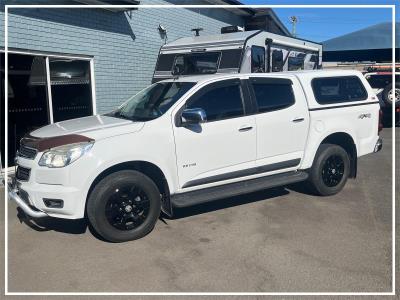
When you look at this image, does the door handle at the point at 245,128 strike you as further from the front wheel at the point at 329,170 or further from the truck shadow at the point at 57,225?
the truck shadow at the point at 57,225

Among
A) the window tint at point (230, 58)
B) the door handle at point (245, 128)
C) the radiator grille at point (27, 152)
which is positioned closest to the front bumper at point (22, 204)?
the radiator grille at point (27, 152)

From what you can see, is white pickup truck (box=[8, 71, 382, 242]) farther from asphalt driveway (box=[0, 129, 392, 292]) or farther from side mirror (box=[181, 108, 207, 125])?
asphalt driveway (box=[0, 129, 392, 292])

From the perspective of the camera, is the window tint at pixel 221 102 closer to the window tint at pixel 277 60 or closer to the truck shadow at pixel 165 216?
the truck shadow at pixel 165 216

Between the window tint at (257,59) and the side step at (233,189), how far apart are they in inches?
159

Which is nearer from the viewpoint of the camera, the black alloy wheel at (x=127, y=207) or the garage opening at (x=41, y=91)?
the black alloy wheel at (x=127, y=207)

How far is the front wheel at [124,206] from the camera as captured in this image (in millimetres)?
4355

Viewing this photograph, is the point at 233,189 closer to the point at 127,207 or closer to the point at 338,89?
the point at 127,207

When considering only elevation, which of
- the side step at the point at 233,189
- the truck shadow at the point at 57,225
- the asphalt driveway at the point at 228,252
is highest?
the side step at the point at 233,189

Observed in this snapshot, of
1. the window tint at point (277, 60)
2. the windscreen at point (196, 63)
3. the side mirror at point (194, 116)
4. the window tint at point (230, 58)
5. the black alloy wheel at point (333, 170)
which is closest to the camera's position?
the side mirror at point (194, 116)

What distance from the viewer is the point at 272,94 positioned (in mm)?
5703

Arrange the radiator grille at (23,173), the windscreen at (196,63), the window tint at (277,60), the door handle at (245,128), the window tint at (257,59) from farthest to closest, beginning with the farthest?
the window tint at (277,60), the windscreen at (196,63), the window tint at (257,59), the door handle at (245,128), the radiator grille at (23,173)

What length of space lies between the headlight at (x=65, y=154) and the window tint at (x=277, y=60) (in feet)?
22.4

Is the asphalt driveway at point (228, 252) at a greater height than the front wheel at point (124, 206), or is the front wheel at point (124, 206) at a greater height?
the front wheel at point (124, 206)

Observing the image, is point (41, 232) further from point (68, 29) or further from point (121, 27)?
point (121, 27)
